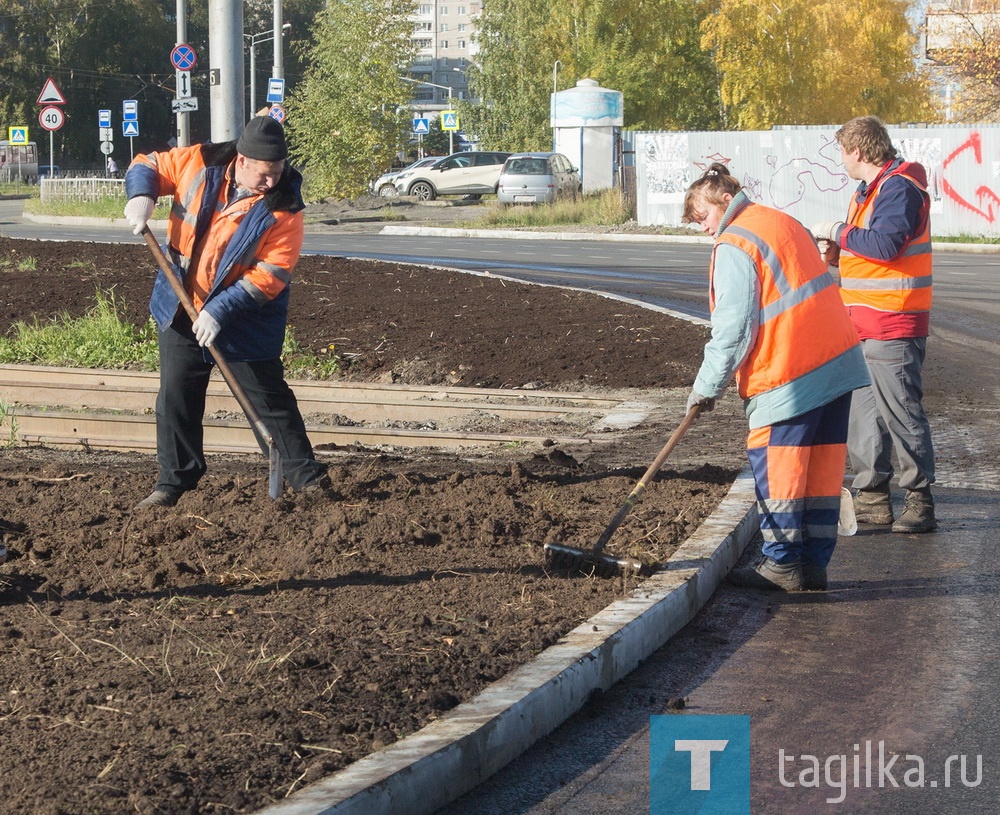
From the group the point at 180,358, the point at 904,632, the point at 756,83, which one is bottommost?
the point at 904,632

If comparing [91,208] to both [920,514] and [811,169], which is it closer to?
[811,169]

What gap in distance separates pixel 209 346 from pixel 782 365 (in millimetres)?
2553

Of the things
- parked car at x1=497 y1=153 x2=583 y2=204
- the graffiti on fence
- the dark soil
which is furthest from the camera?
parked car at x1=497 y1=153 x2=583 y2=204

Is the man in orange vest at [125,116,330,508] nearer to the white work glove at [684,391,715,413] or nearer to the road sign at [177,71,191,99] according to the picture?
the white work glove at [684,391,715,413]

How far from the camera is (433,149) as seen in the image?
88.9 meters

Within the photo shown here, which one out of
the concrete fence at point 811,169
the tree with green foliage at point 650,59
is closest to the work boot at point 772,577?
the concrete fence at point 811,169

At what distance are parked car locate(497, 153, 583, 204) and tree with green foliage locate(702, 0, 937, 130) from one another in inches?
312

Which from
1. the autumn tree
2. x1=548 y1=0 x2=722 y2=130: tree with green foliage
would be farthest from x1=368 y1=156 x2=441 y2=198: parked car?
the autumn tree

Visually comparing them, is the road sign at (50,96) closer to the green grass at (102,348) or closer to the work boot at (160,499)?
the green grass at (102,348)

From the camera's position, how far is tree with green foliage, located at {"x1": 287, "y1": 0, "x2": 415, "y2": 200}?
130ft

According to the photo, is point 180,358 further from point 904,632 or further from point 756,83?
point 756,83

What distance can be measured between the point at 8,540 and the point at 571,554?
8.00ft

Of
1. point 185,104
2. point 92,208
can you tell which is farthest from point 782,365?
point 92,208

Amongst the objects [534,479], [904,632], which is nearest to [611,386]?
[534,479]
